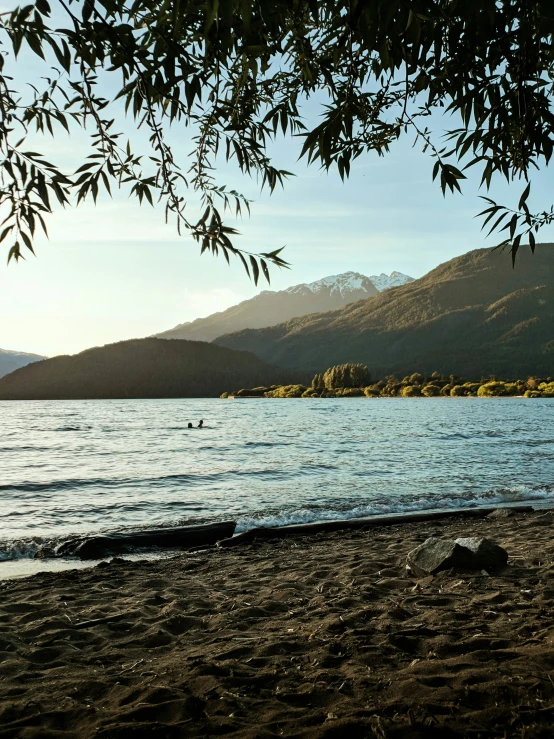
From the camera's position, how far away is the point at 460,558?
846cm

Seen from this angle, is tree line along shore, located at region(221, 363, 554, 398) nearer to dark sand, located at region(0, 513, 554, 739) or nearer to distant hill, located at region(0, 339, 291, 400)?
distant hill, located at region(0, 339, 291, 400)

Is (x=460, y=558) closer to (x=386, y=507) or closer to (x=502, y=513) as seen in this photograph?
(x=502, y=513)

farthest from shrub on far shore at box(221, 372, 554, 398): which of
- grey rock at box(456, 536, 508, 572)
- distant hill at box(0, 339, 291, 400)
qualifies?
grey rock at box(456, 536, 508, 572)

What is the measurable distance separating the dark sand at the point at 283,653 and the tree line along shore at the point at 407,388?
143122 mm

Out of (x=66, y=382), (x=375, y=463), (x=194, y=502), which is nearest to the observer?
(x=194, y=502)

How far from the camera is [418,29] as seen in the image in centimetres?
285

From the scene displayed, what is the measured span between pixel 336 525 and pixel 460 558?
5522 millimetres

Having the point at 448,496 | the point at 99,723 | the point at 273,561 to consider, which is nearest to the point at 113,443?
the point at 448,496

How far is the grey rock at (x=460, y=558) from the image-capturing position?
27.6 feet

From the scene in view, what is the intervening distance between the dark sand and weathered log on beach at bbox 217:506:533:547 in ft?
10.2

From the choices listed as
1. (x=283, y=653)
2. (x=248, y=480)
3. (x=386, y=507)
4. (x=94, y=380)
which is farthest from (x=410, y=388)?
(x=283, y=653)

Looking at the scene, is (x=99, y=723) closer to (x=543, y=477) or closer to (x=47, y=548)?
(x=47, y=548)

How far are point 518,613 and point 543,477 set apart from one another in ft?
59.2

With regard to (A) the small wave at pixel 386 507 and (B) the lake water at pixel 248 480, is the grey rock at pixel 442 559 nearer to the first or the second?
(A) the small wave at pixel 386 507
